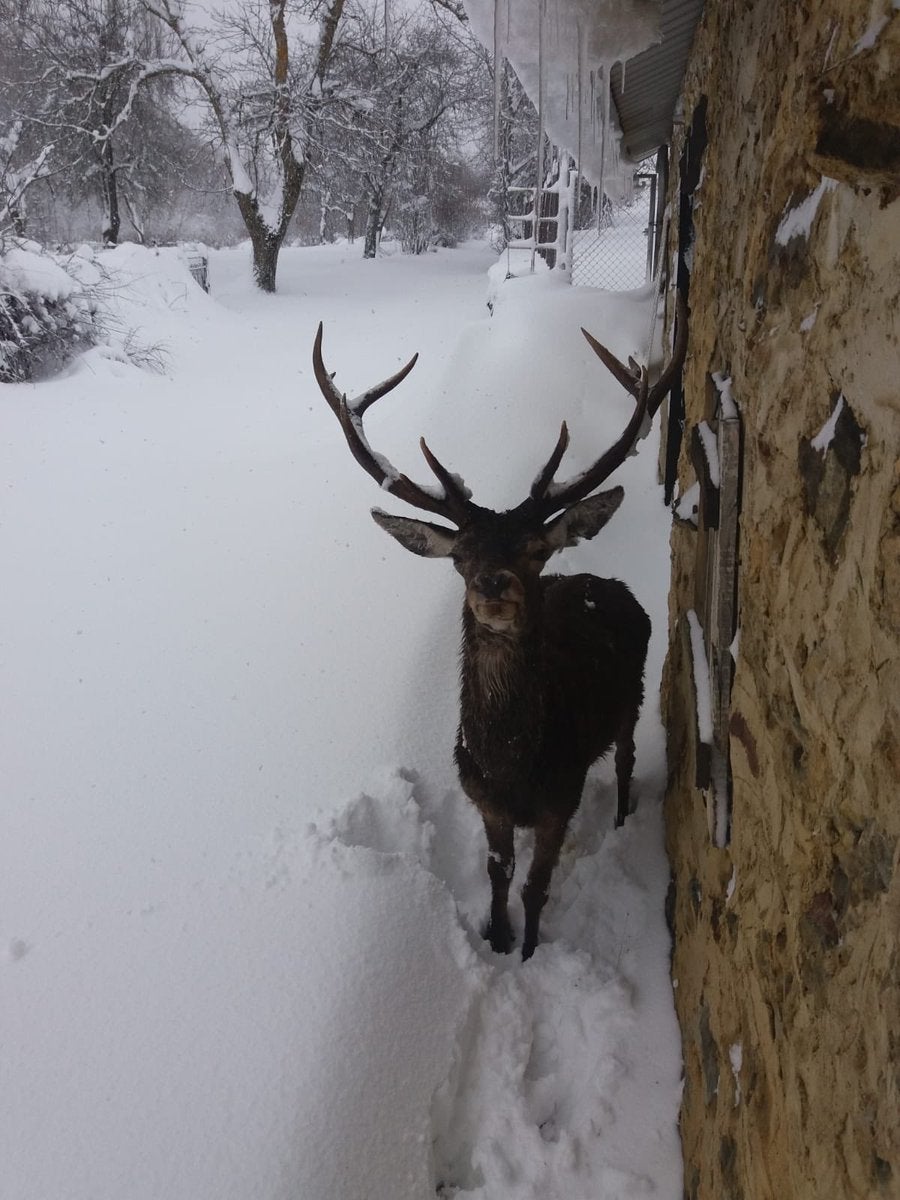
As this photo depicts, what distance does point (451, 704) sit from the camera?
426 cm

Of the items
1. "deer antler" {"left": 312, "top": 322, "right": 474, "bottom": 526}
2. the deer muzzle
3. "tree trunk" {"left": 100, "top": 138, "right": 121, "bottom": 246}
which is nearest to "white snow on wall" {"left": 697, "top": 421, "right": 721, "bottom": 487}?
the deer muzzle

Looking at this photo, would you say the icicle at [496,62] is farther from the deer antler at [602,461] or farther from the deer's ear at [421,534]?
the deer's ear at [421,534]

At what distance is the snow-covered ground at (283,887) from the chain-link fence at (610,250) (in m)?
6.49

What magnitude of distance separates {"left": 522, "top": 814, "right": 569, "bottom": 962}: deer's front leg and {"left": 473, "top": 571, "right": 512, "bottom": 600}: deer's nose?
0.99 m

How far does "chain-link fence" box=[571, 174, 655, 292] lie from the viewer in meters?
11.7

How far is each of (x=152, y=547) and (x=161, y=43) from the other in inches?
866

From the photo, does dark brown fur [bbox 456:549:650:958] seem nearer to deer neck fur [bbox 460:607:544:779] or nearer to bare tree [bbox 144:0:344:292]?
deer neck fur [bbox 460:607:544:779]

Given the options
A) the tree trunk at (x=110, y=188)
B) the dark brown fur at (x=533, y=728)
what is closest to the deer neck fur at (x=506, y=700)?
the dark brown fur at (x=533, y=728)

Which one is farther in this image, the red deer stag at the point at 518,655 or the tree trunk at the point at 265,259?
the tree trunk at the point at 265,259

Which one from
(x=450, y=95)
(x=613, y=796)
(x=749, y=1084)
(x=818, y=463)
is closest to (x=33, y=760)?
(x=613, y=796)

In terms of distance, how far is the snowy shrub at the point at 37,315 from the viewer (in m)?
8.74

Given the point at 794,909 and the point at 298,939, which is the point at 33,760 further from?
the point at 794,909

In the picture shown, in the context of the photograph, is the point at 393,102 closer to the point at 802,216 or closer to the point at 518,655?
the point at 518,655

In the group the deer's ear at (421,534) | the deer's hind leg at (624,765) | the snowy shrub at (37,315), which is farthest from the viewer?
the snowy shrub at (37,315)
